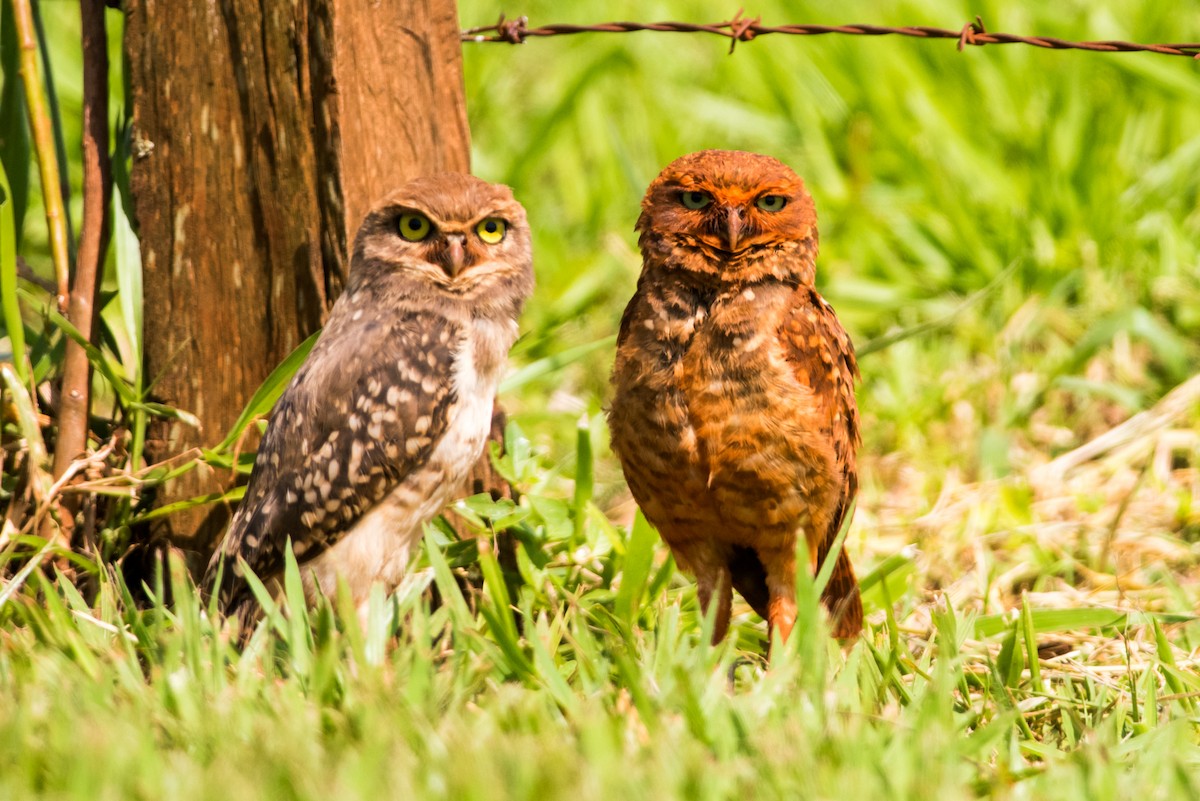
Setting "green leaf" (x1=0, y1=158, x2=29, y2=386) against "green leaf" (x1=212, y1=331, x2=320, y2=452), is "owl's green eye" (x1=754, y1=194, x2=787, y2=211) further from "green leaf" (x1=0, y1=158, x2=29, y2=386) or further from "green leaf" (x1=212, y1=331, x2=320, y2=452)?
"green leaf" (x1=0, y1=158, x2=29, y2=386)

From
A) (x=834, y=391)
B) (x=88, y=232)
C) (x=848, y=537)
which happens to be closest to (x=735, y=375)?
(x=834, y=391)

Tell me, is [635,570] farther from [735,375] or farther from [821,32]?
[821,32]

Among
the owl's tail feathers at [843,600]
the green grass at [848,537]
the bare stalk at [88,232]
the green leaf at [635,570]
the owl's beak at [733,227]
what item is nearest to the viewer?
the green grass at [848,537]

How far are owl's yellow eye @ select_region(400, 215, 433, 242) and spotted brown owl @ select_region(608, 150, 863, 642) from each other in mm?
→ 564

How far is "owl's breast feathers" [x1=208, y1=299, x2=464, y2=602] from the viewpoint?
11.2 ft

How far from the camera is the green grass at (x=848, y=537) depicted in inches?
93.8

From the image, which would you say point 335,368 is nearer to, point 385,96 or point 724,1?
point 385,96

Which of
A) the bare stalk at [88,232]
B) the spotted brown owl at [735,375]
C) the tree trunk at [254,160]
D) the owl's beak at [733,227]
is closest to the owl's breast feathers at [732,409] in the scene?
the spotted brown owl at [735,375]

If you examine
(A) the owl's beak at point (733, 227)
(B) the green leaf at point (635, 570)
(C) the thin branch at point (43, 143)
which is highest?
(C) the thin branch at point (43, 143)

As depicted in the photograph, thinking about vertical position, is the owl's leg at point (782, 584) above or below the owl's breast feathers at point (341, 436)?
below

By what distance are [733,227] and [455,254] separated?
741 mm

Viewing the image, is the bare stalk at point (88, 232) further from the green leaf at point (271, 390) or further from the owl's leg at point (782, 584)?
the owl's leg at point (782, 584)

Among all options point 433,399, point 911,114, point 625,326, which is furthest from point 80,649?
point 911,114

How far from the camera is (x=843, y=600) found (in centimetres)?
346
